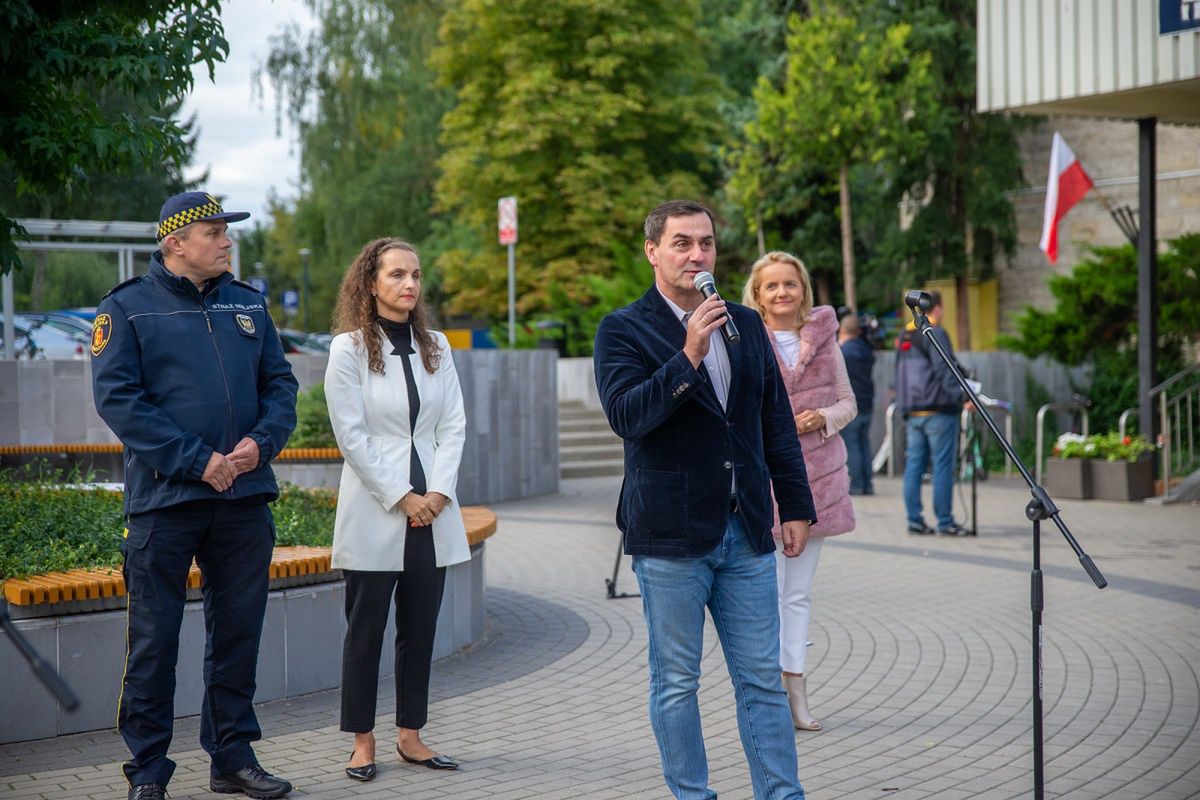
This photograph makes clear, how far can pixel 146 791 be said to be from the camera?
4.49 meters

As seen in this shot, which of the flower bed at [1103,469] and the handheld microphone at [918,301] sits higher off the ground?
the handheld microphone at [918,301]

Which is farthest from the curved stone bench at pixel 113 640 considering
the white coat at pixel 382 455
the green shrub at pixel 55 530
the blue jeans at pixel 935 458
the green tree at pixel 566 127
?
the green tree at pixel 566 127

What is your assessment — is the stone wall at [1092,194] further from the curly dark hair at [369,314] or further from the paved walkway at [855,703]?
the curly dark hair at [369,314]

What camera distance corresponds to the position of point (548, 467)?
15.4 meters

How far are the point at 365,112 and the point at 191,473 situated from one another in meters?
38.7

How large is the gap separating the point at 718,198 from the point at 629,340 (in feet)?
96.7

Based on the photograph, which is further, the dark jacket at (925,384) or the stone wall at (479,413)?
the stone wall at (479,413)

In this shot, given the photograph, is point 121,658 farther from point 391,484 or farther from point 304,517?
point 304,517

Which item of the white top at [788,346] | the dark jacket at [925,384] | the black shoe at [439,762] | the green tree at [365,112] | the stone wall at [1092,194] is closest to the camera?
Answer: the black shoe at [439,762]

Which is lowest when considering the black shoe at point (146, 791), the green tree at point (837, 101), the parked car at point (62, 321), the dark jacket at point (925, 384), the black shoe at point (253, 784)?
the black shoe at point (253, 784)

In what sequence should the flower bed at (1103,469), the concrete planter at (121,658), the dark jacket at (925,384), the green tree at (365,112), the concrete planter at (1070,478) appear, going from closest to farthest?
the concrete planter at (121,658) < the dark jacket at (925,384) < the flower bed at (1103,469) < the concrete planter at (1070,478) < the green tree at (365,112)

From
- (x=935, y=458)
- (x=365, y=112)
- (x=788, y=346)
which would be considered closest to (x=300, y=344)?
(x=365, y=112)

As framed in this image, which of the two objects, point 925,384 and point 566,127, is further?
point 566,127

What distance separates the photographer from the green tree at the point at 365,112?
40938mm
